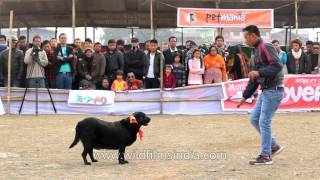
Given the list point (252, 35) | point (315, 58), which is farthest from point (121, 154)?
point (315, 58)

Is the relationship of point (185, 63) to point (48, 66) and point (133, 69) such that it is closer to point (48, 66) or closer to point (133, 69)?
point (133, 69)

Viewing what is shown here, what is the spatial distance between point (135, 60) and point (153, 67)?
516 mm

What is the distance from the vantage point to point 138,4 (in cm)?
2161

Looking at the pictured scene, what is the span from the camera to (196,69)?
1481cm

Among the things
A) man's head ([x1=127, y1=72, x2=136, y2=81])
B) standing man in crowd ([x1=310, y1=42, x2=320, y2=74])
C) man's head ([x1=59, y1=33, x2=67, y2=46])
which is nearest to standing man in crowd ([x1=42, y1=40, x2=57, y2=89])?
man's head ([x1=59, y1=33, x2=67, y2=46])

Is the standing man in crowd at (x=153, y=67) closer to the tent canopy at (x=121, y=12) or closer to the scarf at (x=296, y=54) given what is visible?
the scarf at (x=296, y=54)

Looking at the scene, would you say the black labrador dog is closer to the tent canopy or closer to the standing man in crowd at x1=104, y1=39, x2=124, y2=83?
the standing man in crowd at x1=104, y1=39, x2=124, y2=83

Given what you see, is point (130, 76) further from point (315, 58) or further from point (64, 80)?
point (315, 58)

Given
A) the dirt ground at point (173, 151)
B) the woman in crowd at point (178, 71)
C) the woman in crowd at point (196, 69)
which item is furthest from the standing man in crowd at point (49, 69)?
the woman in crowd at point (196, 69)

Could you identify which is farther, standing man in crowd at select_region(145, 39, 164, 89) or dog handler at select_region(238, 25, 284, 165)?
standing man in crowd at select_region(145, 39, 164, 89)

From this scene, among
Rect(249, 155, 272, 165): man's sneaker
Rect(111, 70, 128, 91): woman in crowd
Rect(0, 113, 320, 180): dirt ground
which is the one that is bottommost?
Rect(0, 113, 320, 180): dirt ground

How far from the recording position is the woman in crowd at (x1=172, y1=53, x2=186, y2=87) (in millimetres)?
14927

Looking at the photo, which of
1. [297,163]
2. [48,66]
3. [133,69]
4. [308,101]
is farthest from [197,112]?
[297,163]

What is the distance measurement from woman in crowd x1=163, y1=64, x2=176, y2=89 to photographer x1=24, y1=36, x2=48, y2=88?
307cm
